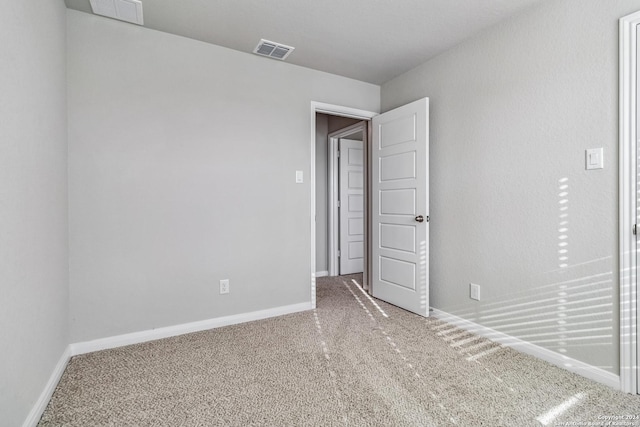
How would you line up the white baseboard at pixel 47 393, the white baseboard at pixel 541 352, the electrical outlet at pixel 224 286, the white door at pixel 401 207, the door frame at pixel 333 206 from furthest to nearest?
1. the door frame at pixel 333 206
2. the white door at pixel 401 207
3. the electrical outlet at pixel 224 286
4. the white baseboard at pixel 541 352
5. the white baseboard at pixel 47 393

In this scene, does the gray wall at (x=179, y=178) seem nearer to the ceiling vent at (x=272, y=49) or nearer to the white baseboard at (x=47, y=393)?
the ceiling vent at (x=272, y=49)

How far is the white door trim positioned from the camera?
1.75 m

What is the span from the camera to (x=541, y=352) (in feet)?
7.14

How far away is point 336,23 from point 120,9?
156 cm

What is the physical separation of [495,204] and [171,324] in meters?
2.82

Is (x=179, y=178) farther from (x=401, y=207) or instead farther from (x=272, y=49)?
(x=401, y=207)

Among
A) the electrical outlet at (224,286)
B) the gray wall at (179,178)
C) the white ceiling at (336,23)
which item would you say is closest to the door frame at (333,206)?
the gray wall at (179,178)

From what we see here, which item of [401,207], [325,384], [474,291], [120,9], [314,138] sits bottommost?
[325,384]

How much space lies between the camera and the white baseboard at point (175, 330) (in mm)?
2293

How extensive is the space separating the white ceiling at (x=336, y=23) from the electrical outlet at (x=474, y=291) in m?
2.11

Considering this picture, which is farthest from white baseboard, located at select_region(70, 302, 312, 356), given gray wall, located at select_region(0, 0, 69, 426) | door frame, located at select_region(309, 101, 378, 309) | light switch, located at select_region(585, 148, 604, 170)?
light switch, located at select_region(585, 148, 604, 170)

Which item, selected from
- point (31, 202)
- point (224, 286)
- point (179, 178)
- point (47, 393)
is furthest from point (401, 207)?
point (47, 393)

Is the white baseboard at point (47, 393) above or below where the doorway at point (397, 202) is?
below

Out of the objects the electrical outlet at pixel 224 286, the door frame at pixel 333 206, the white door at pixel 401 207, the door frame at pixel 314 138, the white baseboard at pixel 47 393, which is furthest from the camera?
the door frame at pixel 333 206
